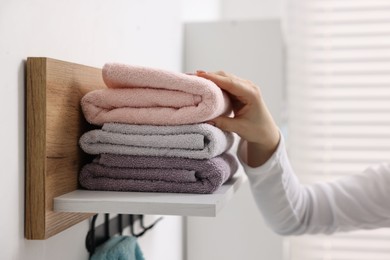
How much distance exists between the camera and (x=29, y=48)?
56cm

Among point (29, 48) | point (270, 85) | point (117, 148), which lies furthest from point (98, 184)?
point (270, 85)

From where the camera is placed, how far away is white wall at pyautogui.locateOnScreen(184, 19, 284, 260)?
1295mm

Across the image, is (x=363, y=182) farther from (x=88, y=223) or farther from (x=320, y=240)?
(x=88, y=223)

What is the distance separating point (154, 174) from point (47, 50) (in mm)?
197

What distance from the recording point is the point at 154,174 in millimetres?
627

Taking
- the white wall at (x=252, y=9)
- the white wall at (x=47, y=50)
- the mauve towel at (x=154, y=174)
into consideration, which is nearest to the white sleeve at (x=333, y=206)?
the white wall at (x=47, y=50)

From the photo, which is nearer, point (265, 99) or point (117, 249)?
point (117, 249)

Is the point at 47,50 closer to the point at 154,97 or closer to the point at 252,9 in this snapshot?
the point at 154,97

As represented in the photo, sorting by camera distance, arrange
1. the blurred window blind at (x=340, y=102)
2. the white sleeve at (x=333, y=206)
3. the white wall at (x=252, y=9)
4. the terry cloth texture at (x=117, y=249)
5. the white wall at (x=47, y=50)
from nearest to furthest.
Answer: the white wall at (x=47, y=50)
the terry cloth texture at (x=117, y=249)
the white sleeve at (x=333, y=206)
the blurred window blind at (x=340, y=102)
the white wall at (x=252, y=9)

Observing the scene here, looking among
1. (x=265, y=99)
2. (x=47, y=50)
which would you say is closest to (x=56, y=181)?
(x=47, y=50)

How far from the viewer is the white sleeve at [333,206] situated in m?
1.06

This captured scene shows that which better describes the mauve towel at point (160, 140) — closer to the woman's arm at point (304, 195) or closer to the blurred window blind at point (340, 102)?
the woman's arm at point (304, 195)

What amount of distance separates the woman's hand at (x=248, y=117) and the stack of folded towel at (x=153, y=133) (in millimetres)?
48

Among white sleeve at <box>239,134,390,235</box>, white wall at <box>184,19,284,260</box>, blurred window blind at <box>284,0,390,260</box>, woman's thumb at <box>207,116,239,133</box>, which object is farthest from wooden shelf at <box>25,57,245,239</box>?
blurred window blind at <box>284,0,390,260</box>
